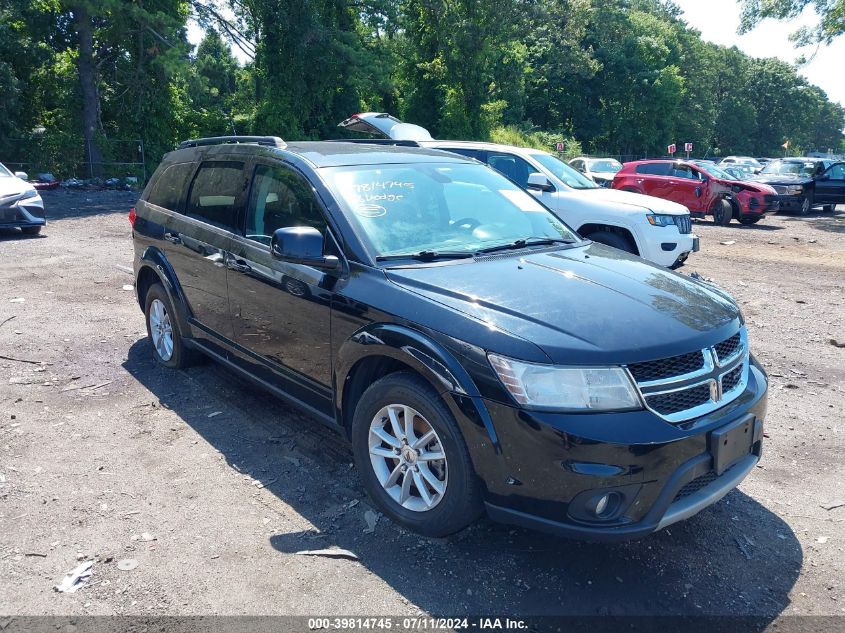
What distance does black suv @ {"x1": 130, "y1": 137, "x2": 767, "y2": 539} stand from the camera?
2.89 metres

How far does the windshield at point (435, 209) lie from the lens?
12.8 ft

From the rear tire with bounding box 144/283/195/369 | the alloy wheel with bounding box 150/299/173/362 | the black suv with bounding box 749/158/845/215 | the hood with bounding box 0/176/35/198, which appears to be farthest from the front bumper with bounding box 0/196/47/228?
the black suv with bounding box 749/158/845/215

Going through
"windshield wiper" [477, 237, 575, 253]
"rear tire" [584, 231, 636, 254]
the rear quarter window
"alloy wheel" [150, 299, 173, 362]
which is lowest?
"alloy wheel" [150, 299, 173, 362]

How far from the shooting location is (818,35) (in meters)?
24.9

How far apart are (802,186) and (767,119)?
215 ft

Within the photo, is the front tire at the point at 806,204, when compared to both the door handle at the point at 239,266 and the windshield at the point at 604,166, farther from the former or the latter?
the door handle at the point at 239,266

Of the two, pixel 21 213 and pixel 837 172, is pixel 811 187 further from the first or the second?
pixel 21 213

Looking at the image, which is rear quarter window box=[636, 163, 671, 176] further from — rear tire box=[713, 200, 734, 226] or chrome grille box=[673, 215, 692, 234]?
chrome grille box=[673, 215, 692, 234]

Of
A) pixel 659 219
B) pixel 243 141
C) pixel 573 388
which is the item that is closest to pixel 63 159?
pixel 659 219

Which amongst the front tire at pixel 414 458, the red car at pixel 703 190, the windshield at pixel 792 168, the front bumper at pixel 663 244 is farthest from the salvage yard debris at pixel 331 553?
the windshield at pixel 792 168

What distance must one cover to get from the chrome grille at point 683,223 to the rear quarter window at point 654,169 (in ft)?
31.9

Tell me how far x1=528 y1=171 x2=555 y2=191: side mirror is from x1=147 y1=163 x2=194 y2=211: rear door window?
5.01 m

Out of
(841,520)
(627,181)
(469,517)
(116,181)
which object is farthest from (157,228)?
(116,181)

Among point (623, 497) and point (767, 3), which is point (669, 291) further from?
point (767, 3)
